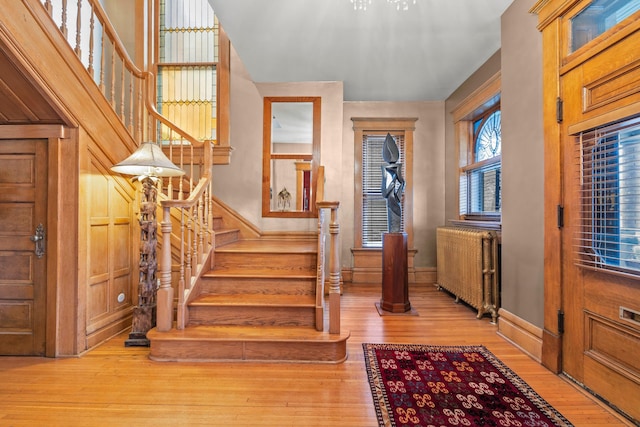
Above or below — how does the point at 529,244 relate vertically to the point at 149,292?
above

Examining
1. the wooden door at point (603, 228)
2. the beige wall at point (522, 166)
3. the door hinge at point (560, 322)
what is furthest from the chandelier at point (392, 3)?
the door hinge at point (560, 322)

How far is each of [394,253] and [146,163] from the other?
2555 millimetres

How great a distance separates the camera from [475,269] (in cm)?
333

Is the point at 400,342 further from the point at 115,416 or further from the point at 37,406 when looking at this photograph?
the point at 37,406

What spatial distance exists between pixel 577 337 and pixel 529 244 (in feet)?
2.37

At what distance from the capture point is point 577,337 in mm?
1985

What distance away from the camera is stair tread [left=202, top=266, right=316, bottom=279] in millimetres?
2803

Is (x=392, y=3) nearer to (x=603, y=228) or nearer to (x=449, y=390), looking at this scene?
(x=603, y=228)

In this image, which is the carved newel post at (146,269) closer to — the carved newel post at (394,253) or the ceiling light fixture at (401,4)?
the carved newel post at (394,253)

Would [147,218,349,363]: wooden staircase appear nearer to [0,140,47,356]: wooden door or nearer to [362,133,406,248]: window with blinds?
[0,140,47,356]: wooden door

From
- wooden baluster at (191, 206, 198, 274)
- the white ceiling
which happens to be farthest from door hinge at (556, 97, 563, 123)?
wooden baluster at (191, 206, 198, 274)

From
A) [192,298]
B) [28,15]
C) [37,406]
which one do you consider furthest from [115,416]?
[28,15]

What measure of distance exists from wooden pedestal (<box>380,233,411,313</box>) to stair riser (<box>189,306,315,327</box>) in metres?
1.22

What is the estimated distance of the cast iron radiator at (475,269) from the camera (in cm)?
319
